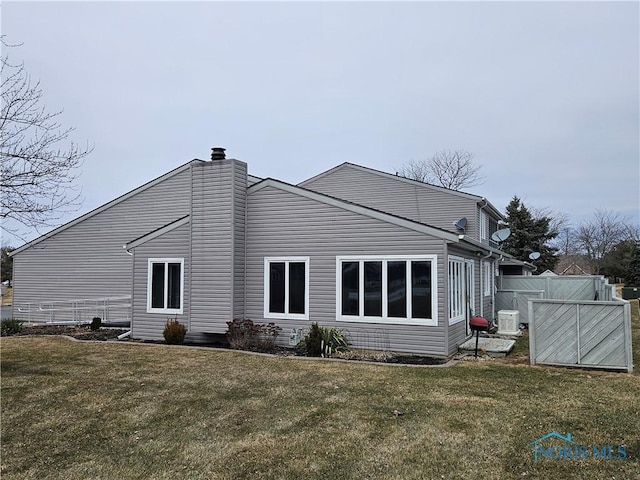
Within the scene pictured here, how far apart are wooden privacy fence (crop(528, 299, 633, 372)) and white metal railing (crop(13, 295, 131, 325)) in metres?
14.6

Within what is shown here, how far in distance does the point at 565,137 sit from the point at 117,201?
21.7 meters

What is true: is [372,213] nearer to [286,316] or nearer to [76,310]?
[286,316]

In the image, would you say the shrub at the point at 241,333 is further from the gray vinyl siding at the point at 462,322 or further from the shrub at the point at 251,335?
the gray vinyl siding at the point at 462,322

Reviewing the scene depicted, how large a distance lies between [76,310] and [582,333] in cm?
1865

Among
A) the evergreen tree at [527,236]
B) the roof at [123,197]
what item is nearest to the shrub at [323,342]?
the roof at [123,197]

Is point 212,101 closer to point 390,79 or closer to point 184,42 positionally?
point 184,42

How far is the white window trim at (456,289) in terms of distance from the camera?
10633mm

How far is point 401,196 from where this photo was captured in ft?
61.5

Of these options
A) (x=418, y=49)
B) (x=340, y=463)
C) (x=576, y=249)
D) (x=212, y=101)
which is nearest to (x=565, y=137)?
(x=418, y=49)

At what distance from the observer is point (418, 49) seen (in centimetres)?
1516

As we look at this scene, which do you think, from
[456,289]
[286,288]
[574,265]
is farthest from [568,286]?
[574,265]

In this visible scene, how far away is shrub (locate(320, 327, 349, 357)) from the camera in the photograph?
10195 millimetres

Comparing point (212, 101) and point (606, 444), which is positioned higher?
point (212, 101)

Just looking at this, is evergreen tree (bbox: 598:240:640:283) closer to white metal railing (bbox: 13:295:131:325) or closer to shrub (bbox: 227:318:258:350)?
shrub (bbox: 227:318:258:350)
